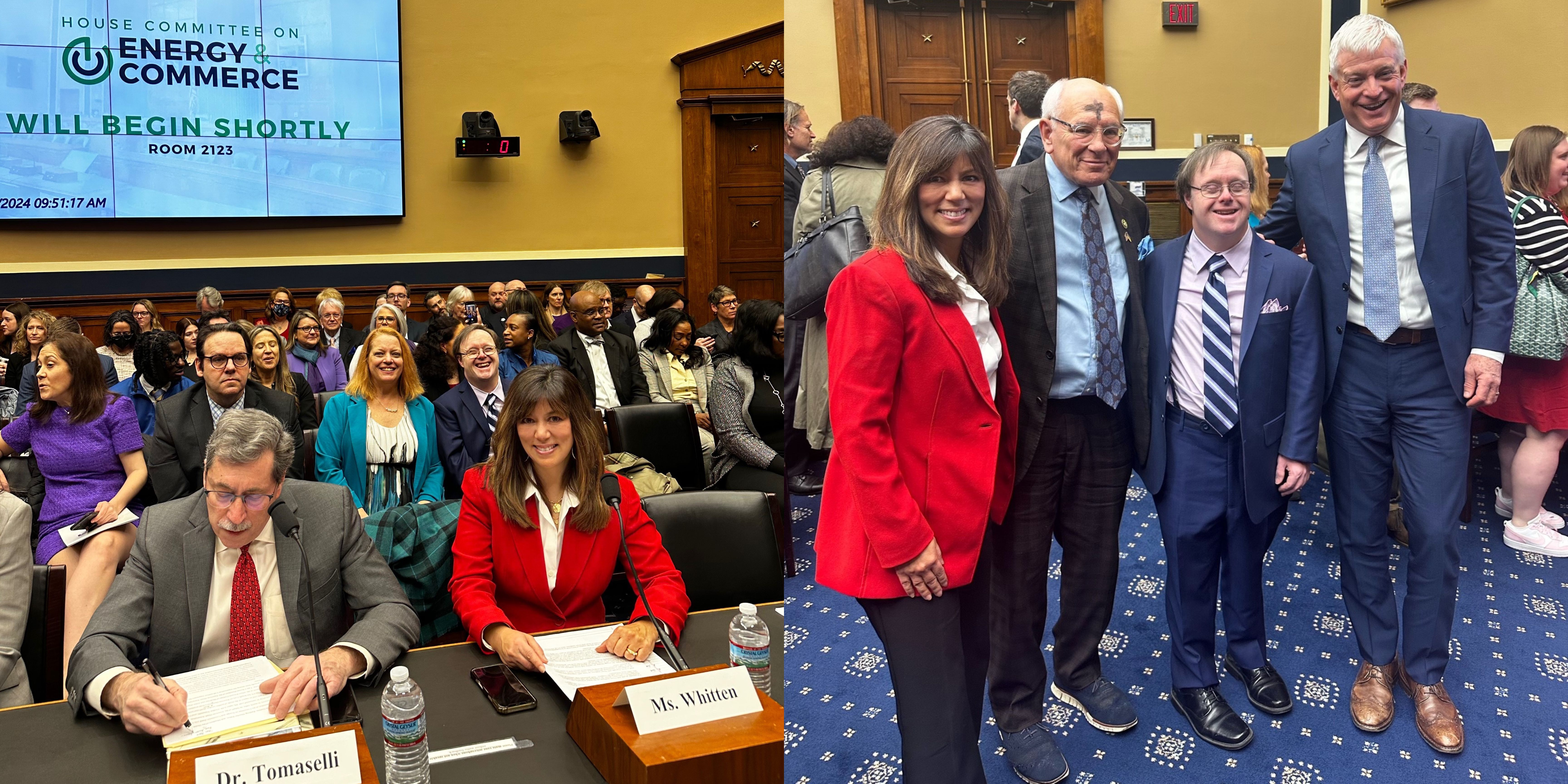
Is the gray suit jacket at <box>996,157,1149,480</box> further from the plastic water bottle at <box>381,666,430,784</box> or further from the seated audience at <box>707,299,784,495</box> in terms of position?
the seated audience at <box>707,299,784,495</box>

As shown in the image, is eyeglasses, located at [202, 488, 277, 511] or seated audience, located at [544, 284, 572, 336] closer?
eyeglasses, located at [202, 488, 277, 511]

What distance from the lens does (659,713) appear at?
4.28 ft

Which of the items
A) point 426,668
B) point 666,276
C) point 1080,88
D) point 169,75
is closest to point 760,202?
point 666,276

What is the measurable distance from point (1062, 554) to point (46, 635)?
7.03ft

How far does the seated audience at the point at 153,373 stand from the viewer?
4527mm

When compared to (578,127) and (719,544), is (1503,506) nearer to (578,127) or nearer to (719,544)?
(719,544)

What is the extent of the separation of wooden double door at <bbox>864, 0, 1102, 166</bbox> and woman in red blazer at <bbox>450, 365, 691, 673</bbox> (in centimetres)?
142

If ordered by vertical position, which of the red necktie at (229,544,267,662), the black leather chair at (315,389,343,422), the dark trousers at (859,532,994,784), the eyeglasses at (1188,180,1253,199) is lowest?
the red necktie at (229,544,267,662)

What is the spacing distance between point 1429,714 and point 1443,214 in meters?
0.58

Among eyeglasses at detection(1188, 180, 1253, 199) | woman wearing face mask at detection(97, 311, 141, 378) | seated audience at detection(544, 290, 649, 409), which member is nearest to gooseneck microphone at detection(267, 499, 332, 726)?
eyeglasses at detection(1188, 180, 1253, 199)

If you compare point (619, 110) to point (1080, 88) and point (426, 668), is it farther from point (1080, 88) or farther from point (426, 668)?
point (1080, 88)

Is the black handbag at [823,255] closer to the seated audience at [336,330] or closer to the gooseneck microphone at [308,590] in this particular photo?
the gooseneck microphone at [308,590]

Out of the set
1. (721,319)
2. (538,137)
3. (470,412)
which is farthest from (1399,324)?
(538,137)

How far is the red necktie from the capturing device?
2.15m
